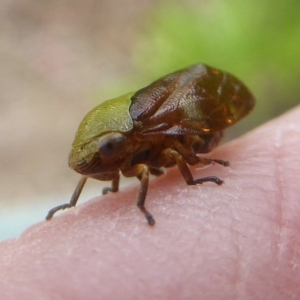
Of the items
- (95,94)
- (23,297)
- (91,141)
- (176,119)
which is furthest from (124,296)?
(95,94)

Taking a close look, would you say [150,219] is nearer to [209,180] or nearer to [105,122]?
[209,180]

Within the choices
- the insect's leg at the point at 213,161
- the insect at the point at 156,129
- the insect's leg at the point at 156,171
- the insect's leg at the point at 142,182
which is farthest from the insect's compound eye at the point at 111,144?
the insect's leg at the point at 213,161

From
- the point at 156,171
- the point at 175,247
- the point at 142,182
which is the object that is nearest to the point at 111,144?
the point at 142,182

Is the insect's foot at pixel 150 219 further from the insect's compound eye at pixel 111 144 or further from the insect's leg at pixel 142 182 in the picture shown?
the insect's compound eye at pixel 111 144

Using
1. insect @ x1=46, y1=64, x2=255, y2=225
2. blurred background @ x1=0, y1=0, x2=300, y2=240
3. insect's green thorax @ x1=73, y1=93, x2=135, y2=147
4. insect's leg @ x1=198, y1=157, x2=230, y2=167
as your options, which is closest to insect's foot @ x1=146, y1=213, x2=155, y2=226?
insect @ x1=46, y1=64, x2=255, y2=225

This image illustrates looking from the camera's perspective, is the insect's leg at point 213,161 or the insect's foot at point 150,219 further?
the insect's leg at point 213,161

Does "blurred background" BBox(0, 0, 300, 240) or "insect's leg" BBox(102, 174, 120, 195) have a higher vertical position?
"insect's leg" BBox(102, 174, 120, 195)

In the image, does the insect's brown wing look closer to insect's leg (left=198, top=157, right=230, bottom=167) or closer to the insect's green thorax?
the insect's green thorax

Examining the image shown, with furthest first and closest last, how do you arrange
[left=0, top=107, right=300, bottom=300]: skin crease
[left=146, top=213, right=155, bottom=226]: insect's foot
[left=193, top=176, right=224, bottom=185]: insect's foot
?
1. [left=193, top=176, right=224, bottom=185]: insect's foot
2. [left=146, top=213, right=155, bottom=226]: insect's foot
3. [left=0, top=107, right=300, bottom=300]: skin crease
